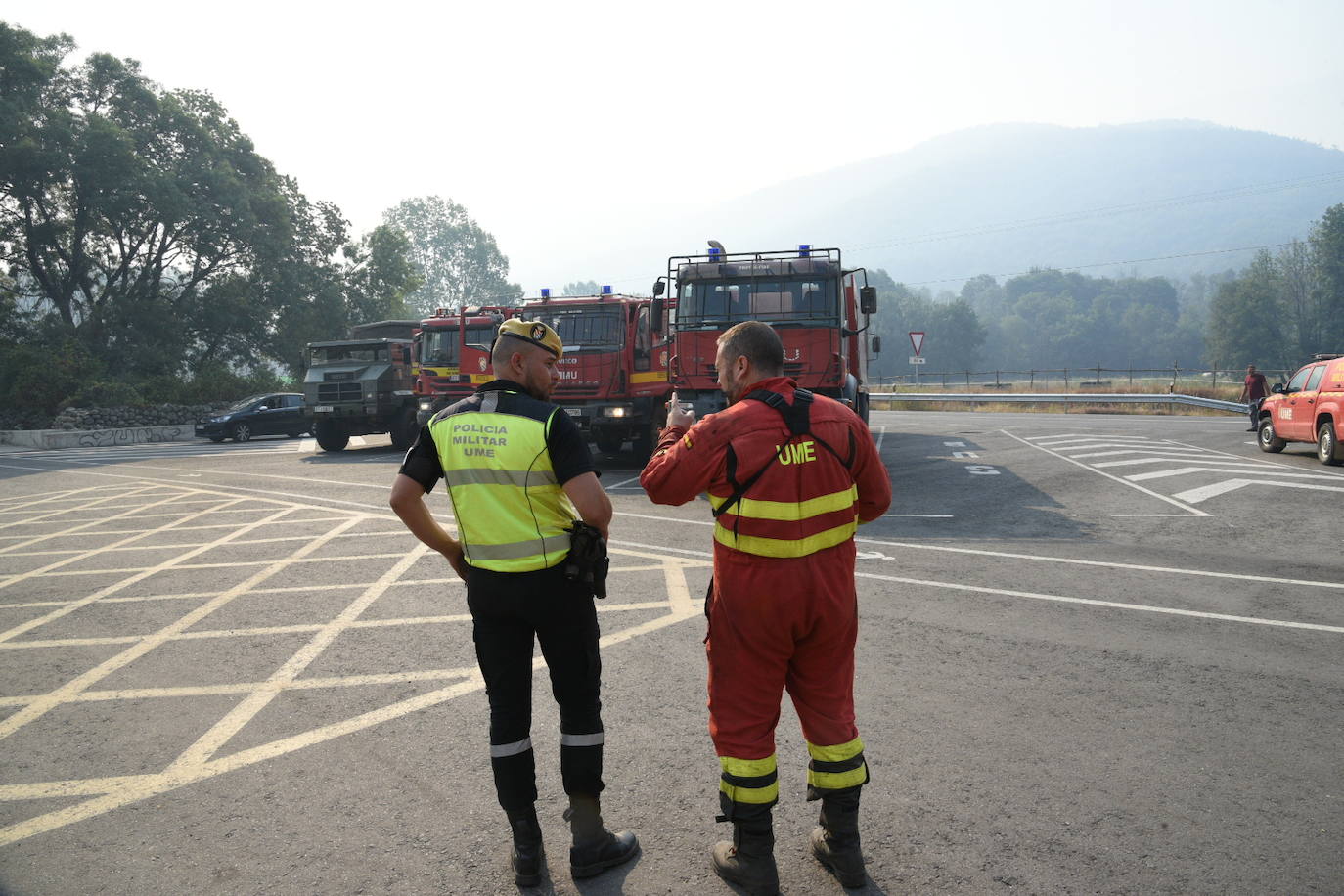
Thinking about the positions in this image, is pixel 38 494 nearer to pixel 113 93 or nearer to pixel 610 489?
pixel 610 489

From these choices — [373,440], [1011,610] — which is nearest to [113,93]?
[373,440]

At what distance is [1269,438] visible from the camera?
55.2ft

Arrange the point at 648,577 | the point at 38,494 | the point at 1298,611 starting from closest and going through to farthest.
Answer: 1. the point at 1298,611
2. the point at 648,577
3. the point at 38,494

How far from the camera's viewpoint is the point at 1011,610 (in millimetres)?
Result: 6559

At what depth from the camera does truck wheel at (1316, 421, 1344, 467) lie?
14.2 metres

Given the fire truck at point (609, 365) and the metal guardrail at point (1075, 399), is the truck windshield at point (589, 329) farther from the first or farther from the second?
the metal guardrail at point (1075, 399)

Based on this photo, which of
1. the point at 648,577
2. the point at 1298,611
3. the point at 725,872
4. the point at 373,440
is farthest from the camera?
the point at 373,440

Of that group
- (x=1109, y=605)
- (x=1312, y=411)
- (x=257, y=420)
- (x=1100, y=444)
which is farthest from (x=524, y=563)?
(x=257, y=420)

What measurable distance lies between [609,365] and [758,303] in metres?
3.31

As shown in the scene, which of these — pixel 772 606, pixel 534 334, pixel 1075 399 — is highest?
pixel 534 334

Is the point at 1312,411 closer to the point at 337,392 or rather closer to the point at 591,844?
the point at 591,844

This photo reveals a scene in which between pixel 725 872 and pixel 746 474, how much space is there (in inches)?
52.9

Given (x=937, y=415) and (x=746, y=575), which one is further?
(x=937, y=415)

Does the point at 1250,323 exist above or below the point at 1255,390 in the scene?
above
